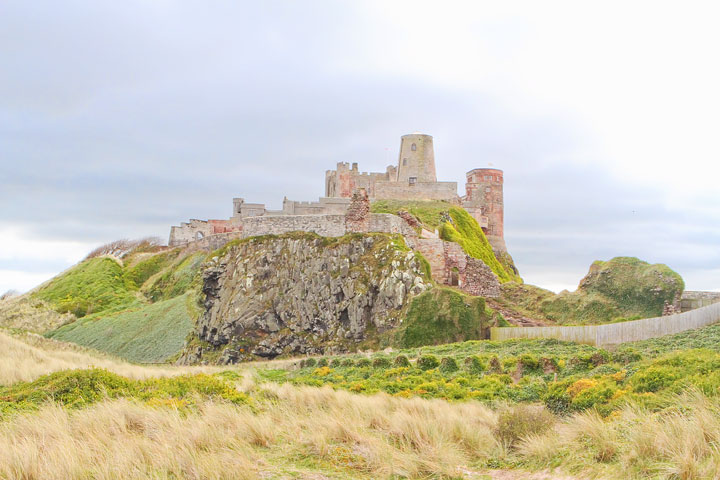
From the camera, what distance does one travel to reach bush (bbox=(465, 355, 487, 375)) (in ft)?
69.1

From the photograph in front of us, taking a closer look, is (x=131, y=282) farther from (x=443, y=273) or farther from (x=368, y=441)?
(x=368, y=441)

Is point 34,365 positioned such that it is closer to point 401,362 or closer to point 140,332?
point 401,362

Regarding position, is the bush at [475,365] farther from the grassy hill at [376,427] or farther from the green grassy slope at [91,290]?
the green grassy slope at [91,290]

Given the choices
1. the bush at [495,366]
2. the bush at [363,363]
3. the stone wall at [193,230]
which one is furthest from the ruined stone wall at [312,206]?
the bush at [495,366]

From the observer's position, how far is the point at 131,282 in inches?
2667

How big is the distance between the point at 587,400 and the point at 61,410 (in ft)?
35.2

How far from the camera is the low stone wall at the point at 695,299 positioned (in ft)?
109

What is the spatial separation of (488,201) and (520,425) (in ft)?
184

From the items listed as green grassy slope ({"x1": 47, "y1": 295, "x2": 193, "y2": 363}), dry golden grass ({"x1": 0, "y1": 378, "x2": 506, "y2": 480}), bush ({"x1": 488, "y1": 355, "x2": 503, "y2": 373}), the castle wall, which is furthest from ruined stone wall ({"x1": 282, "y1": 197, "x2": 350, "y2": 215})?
dry golden grass ({"x1": 0, "y1": 378, "x2": 506, "y2": 480})

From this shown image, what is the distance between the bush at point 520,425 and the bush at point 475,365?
7.68 m

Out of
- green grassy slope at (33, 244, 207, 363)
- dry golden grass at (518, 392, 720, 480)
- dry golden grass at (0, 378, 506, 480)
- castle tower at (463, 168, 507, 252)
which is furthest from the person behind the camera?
castle tower at (463, 168, 507, 252)

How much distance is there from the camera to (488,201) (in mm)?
67188

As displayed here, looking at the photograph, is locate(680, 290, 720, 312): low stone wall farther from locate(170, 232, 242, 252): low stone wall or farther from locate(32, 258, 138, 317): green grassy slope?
locate(32, 258, 138, 317): green grassy slope

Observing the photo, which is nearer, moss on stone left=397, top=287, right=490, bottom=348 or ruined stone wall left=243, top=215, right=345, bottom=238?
moss on stone left=397, top=287, right=490, bottom=348
